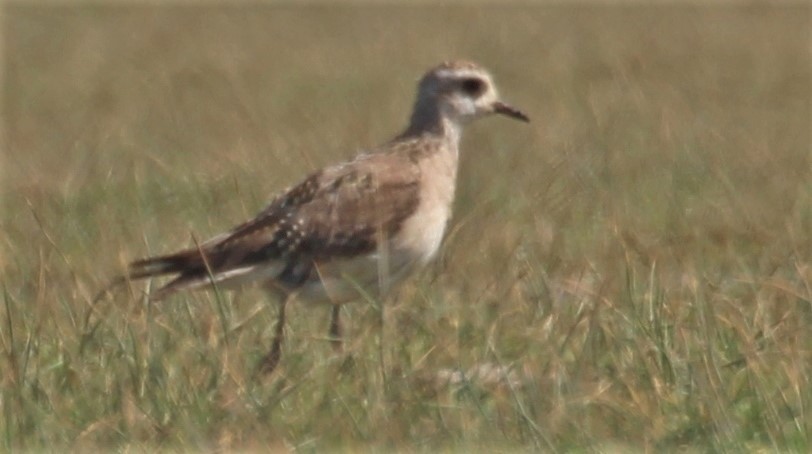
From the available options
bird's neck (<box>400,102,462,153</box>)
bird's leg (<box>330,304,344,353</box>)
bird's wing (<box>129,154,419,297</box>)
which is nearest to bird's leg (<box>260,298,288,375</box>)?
bird's leg (<box>330,304,344,353</box>)

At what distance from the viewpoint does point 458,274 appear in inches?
319

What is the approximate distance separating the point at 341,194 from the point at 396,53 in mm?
12107

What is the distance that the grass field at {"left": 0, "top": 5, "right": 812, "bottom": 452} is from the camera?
18.9 feet

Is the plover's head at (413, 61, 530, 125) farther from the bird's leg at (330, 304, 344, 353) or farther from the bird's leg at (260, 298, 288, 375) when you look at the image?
the bird's leg at (260, 298, 288, 375)

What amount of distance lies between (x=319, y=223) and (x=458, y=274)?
0.65m

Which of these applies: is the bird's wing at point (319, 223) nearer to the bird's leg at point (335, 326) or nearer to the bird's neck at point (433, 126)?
the bird's leg at point (335, 326)

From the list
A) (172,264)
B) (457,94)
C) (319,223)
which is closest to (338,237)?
(319,223)

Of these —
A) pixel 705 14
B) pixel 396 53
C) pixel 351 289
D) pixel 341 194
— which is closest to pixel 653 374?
pixel 351 289

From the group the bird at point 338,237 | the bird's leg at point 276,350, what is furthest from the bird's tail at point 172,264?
the bird's leg at point 276,350

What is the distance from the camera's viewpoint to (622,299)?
23.2 feet

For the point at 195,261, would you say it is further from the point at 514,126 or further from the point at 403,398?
the point at 514,126

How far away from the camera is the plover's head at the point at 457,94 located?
29.1ft

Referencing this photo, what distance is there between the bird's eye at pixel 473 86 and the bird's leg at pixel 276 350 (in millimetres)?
2162

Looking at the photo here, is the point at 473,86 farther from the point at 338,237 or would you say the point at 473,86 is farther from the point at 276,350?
the point at 276,350
